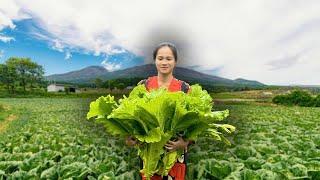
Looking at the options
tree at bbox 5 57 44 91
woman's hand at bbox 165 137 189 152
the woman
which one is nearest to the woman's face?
the woman

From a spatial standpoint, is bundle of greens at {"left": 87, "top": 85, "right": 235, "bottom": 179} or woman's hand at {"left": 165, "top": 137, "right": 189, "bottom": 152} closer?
bundle of greens at {"left": 87, "top": 85, "right": 235, "bottom": 179}

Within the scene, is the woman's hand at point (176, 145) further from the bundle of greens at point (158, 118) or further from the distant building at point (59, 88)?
the distant building at point (59, 88)

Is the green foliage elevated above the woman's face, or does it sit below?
below

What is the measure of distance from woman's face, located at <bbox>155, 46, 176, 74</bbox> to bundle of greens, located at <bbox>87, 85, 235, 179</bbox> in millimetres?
320

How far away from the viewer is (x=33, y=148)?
9.13m

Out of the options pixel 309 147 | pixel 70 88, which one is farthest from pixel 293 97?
pixel 309 147

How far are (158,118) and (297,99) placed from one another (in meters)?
52.2

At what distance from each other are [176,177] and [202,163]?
83.6 inches

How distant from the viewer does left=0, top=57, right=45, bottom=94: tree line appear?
248 feet

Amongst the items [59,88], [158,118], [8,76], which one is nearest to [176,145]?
[158,118]

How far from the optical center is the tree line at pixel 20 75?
248 feet

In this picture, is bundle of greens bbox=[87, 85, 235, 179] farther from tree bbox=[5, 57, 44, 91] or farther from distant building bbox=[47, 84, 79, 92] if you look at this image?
tree bbox=[5, 57, 44, 91]

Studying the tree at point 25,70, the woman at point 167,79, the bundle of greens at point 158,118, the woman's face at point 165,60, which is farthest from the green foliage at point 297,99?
the bundle of greens at point 158,118

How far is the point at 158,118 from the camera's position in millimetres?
4102
